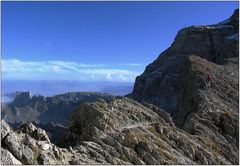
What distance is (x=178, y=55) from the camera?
518 ft

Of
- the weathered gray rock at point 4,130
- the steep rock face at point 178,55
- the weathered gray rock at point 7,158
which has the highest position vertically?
the steep rock face at point 178,55

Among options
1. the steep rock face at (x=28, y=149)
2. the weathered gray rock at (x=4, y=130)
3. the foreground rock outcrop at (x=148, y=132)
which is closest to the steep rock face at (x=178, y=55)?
the foreground rock outcrop at (x=148, y=132)

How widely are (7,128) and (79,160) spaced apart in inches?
248

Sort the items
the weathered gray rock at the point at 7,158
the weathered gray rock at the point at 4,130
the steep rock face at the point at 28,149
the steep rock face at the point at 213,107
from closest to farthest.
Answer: the weathered gray rock at the point at 7,158, the steep rock face at the point at 28,149, the weathered gray rock at the point at 4,130, the steep rock face at the point at 213,107

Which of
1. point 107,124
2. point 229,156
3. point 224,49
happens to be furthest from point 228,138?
point 224,49

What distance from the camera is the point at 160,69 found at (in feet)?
515

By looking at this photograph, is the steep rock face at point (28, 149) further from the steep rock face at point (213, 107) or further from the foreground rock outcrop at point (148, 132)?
the steep rock face at point (213, 107)

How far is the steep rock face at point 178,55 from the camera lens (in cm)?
14062

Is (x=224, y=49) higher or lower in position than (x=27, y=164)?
higher

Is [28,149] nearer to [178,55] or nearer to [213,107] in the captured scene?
[213,107]

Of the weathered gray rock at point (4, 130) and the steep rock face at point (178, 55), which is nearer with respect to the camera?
the weathered gray rock at point (4, 130)

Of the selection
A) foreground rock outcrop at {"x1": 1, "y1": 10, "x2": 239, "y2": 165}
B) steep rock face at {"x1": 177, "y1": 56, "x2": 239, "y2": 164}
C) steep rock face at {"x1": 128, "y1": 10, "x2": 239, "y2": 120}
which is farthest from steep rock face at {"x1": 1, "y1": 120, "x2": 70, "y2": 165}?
steep rock face at {"x1": 128, "y1": 10, "x2": 239, "y2": 120}

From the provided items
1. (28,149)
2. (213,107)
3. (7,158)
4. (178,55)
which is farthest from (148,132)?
(178,55)

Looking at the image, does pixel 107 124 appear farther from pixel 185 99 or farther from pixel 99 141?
pixel 185 99
